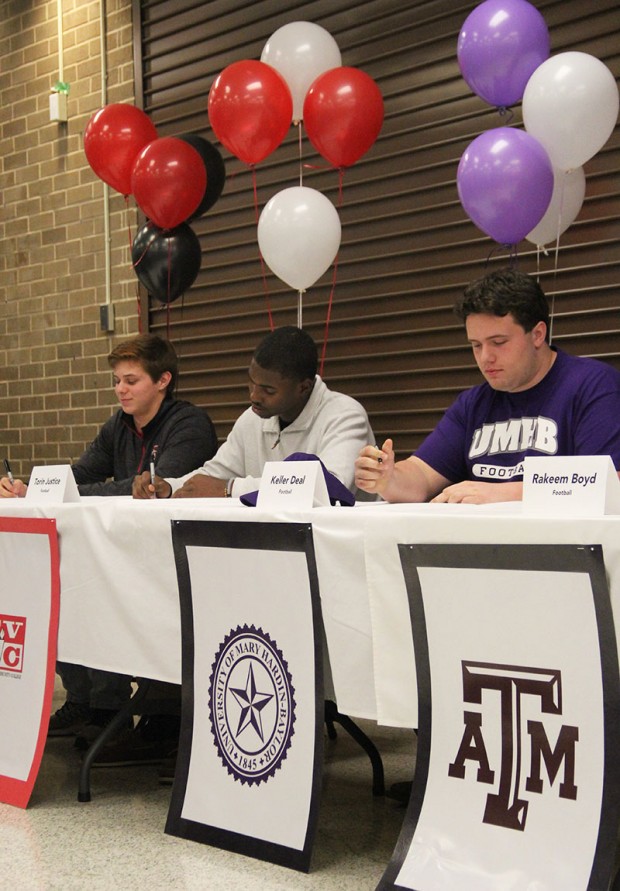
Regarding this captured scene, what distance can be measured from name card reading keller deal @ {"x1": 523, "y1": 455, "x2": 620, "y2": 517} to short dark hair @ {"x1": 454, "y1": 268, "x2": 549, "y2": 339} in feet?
2.64

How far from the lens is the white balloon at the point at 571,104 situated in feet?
8.39

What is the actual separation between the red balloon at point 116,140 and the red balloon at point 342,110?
0.85 metres

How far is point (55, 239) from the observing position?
16.6ft

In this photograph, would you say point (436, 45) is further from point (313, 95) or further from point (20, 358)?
point (20, 358)

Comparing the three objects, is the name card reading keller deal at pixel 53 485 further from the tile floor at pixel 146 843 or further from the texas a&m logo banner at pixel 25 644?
the tile floor at pixel 146 843

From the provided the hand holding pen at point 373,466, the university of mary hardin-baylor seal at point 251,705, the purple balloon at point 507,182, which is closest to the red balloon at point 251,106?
the purple balloon at point 507,182

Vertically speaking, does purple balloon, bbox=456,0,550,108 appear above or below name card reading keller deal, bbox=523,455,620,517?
above

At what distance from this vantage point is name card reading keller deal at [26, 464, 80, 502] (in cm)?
223

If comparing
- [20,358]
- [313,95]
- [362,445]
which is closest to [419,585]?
[362,445]

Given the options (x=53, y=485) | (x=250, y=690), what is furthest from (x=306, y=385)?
(x=250, y=690)

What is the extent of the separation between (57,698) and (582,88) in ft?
8.12

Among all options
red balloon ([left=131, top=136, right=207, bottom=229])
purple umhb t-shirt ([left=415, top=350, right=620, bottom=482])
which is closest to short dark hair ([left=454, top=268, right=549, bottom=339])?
purple umhb t-shirt ([left=415, top=350, right=620, bottom=482])

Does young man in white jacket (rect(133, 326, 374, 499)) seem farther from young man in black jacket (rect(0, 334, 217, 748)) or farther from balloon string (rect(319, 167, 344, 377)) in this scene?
balloon string (rect(319, 167, 344, 377))

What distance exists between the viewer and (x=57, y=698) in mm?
3377
